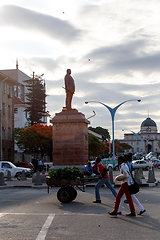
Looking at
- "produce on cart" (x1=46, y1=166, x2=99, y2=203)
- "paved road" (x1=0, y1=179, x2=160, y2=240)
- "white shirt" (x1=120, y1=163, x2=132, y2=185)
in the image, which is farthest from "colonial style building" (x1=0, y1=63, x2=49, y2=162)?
"white shirt" (x1=120, y1=163, x2=132, y2=185)

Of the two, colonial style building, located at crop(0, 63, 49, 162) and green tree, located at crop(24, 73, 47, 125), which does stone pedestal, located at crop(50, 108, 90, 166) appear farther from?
green tree, located at crop(24, 73, 47, 125)

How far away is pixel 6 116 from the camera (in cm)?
5481

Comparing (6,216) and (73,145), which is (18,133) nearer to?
(73,145)

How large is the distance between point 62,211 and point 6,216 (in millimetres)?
1668

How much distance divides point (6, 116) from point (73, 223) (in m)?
47.2

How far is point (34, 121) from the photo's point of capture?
7094cm

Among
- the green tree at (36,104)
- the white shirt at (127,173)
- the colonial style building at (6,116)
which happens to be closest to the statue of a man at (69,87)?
the white shirt at (127,173)

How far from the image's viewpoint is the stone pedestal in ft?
72.4

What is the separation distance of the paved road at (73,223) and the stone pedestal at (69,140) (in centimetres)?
953

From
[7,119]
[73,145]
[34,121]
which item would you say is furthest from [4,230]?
[34,121]

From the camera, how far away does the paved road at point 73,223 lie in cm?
751

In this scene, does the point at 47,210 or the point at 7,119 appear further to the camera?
the point at 7,119

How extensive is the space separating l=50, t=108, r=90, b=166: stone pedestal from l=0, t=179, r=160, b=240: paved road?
31.3 ft

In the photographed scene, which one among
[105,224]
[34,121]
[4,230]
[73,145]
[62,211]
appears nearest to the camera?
[4,230]
